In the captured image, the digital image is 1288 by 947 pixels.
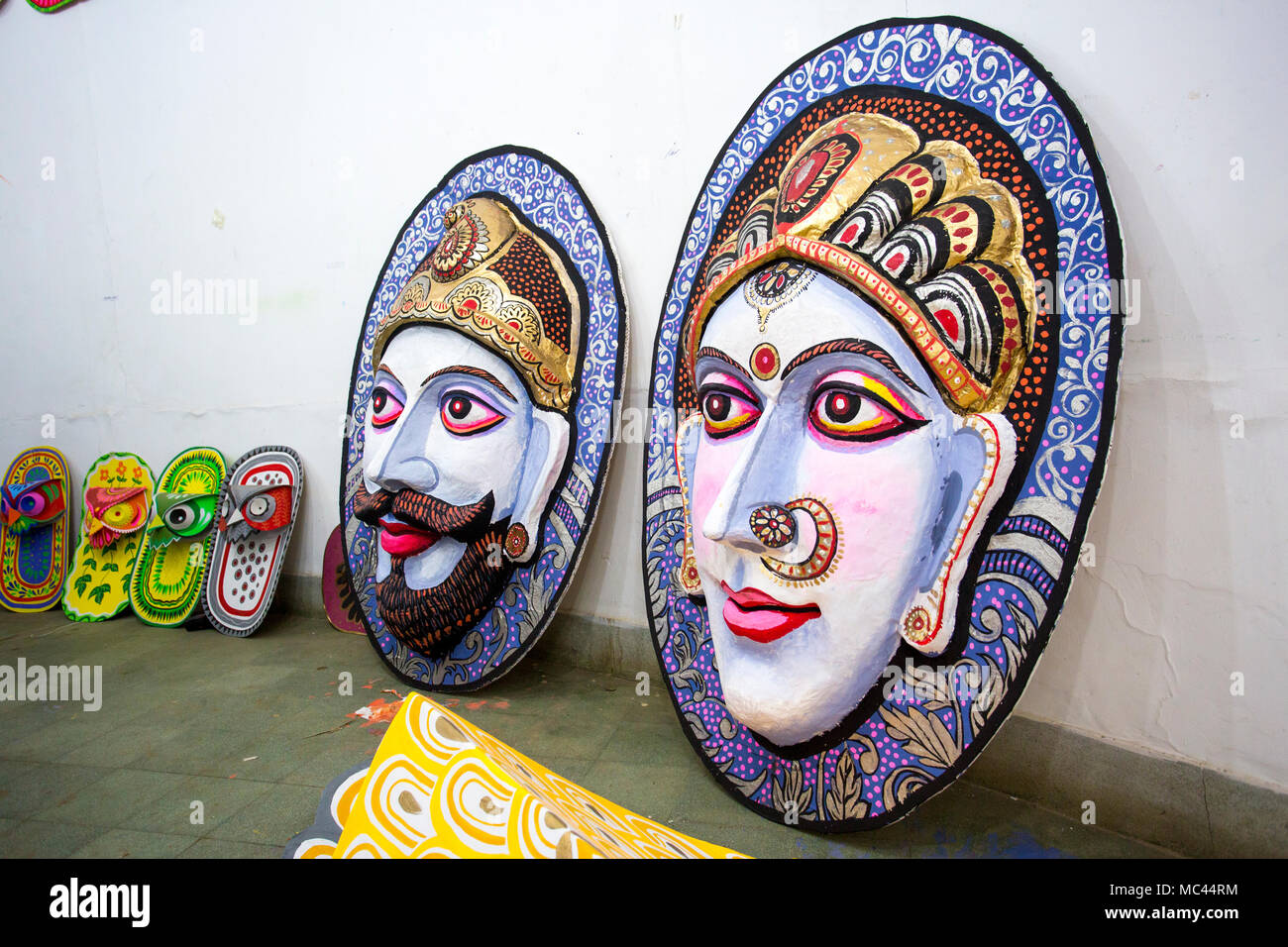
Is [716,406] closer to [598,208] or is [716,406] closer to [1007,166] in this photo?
[1007,166]

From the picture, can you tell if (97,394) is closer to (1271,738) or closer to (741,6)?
(741,6)

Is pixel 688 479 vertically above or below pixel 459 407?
below

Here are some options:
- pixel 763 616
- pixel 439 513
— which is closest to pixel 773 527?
pixel 763 616

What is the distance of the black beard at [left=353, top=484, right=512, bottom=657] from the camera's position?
2.21 meters

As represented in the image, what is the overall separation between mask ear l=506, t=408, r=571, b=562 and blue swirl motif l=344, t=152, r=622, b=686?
1.6 inches

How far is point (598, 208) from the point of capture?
2.45 metres

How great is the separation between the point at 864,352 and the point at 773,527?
1.24 ft

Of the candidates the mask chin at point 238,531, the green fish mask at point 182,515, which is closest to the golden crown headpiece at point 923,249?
the mask chin at point 238,531

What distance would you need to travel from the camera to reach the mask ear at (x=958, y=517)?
4.62 ft

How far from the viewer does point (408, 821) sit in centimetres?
86

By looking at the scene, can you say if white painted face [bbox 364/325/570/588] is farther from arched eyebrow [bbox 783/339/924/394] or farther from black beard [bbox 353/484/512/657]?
arched eyebrow [bbox 783/339/924/394]

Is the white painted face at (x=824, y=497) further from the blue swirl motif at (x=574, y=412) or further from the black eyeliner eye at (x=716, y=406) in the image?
the blue swirl motif at (x=574, y=412)

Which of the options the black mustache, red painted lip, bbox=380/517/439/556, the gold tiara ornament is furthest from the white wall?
red painted lip, bbox=380/517/439/556

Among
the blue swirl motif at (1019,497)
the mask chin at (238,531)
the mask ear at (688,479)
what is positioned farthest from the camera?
the mask chin at (238,531)
